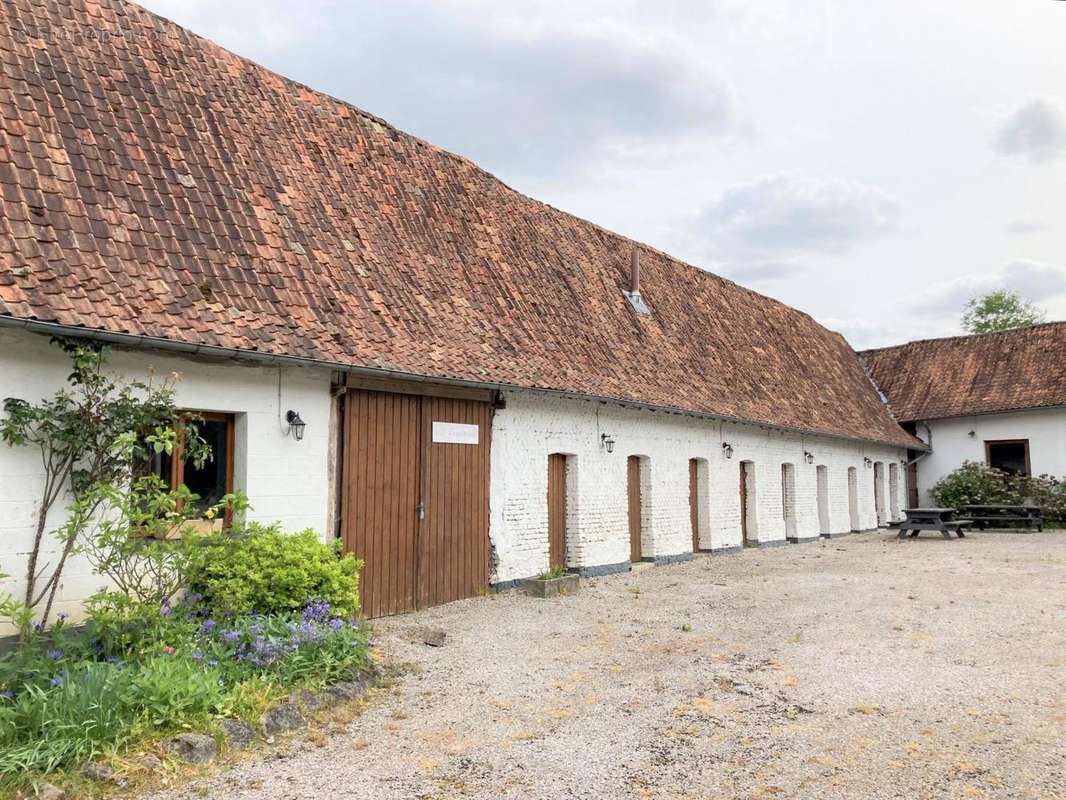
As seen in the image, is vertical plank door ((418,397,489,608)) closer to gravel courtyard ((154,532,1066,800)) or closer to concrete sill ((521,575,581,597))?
gravel courtyard ((154,532,1066,800))

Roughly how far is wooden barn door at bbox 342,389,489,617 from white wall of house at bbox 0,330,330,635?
1.57 ft

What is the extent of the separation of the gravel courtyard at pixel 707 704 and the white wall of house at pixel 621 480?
1.30 metres

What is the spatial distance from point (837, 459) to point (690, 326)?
7.14 m

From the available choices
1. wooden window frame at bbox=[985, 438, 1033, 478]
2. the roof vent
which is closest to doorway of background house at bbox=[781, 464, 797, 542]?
the roof vent

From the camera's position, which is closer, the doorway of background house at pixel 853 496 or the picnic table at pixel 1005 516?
the picnic table at pixel 1005 516

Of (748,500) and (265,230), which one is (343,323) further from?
(748,500)

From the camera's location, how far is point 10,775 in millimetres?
4172

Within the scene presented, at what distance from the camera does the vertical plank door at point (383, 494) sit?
8.84 metres

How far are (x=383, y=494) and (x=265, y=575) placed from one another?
2529 millimetres

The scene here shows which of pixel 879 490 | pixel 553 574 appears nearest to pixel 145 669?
pixel 553 574

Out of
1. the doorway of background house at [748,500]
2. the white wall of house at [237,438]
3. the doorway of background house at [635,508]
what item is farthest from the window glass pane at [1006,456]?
the white wall of house at [237,438]

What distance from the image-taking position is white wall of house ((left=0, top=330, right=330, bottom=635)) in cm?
620

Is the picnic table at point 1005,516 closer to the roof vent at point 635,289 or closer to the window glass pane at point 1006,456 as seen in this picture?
the window glass pane at point 1006,456

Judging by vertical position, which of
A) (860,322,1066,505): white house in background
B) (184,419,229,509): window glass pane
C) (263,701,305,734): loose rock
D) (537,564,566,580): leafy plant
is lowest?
(263,701,305,734): loose rock
